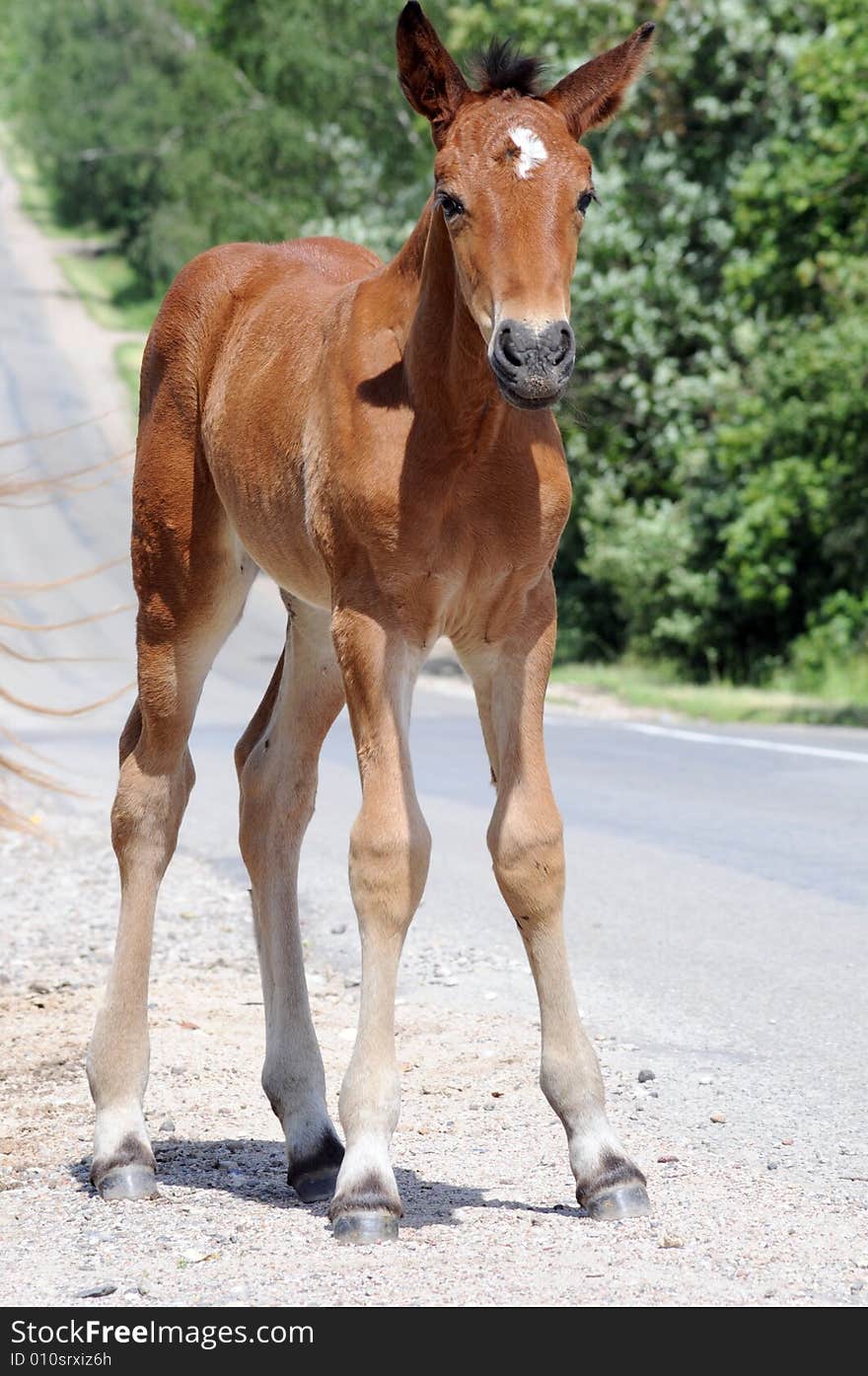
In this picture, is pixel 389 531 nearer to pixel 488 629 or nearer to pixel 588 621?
pixel 488 629

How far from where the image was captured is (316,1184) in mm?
5000

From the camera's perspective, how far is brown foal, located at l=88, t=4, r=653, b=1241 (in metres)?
4.23

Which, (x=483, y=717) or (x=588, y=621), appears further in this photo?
(x=588, y=621)

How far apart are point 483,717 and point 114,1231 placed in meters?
1.56

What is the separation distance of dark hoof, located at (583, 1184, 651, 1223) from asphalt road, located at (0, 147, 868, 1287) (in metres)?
1.12

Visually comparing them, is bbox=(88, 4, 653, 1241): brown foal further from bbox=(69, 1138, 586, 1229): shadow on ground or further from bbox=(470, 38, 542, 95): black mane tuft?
bbox=(69, 1138, 586, 1229): shadow on ground

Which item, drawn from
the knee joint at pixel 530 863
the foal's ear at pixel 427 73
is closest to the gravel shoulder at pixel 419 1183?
the knee joint at pixel 530 863

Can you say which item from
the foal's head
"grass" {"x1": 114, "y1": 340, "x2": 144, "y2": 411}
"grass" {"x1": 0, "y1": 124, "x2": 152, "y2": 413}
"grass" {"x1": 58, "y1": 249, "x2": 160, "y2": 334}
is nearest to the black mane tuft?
the foal's head

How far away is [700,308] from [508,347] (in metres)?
23.5

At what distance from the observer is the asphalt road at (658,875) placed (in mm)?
6938

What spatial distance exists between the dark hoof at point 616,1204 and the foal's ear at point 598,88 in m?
2.48

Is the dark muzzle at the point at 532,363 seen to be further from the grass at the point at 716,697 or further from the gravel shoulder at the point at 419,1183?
the grass at the point at 716,697
